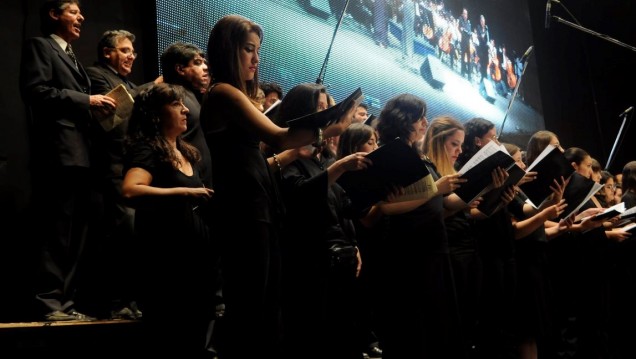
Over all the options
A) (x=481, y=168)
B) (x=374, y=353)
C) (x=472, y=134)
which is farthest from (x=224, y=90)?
(x=374, y=353)

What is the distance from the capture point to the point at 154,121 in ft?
8.12

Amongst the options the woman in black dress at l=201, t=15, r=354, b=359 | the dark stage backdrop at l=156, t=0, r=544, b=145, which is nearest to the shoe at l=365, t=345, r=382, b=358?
the dark stage backdrop at l=156, t=0, r=544, b=145

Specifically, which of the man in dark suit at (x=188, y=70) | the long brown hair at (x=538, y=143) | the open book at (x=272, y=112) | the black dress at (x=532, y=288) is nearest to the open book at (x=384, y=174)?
the open book at (x=272, y=112)

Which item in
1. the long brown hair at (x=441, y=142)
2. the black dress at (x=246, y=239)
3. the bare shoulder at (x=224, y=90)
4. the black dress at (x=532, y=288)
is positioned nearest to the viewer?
the black dress at (x=246, y=239)

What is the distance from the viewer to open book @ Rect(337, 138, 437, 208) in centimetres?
221

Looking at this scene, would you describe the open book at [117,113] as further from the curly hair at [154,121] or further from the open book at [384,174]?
the open book at [384,174]

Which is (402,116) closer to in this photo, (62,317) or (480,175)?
(480,175)

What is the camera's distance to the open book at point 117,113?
2.79m

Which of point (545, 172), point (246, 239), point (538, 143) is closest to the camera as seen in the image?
point (246, 239)

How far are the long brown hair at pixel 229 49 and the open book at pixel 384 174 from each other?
522 mm

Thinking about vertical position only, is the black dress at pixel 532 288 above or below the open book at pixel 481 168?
below

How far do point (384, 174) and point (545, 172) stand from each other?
1.36m

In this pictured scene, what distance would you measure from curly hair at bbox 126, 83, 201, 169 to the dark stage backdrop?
1.12 metres

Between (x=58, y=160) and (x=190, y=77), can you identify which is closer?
A: (x=58, y=160)
